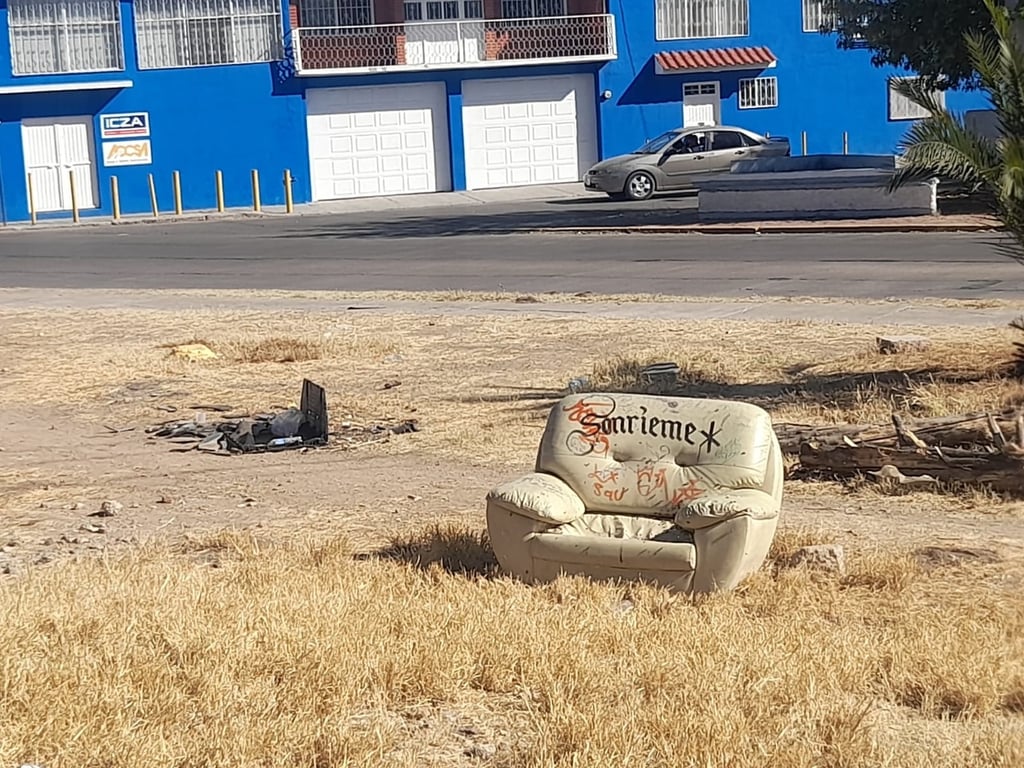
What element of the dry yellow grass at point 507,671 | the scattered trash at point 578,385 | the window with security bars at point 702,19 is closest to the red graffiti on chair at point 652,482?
the dry yellow grass at point 507,671

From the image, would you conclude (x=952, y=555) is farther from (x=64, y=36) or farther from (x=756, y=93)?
(x=756, y=93)

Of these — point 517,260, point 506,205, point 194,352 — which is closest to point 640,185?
point 506,205

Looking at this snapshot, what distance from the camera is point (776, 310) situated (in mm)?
17062

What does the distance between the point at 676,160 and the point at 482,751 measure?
110 feet

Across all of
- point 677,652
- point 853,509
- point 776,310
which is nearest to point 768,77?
point 776,310

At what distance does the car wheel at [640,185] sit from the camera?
37812 millimetres

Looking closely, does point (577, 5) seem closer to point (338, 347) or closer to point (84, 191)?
point (84, 191)

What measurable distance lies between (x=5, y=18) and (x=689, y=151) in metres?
18.0

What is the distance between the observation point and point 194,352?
15977mm

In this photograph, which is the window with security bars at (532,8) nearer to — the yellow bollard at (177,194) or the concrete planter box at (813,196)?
the yellow bollard at (177,194)

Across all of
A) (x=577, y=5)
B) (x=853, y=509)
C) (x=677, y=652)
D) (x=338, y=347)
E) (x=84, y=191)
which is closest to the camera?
(x=677, y=652)

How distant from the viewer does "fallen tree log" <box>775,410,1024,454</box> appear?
9.23 metres

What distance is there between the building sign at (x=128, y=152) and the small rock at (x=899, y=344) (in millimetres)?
31930

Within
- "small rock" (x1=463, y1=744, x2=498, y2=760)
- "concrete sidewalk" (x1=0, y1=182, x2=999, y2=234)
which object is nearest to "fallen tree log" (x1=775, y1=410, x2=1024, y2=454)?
"small rock" (x1=463, y1=744, x2=498, y2=760)
